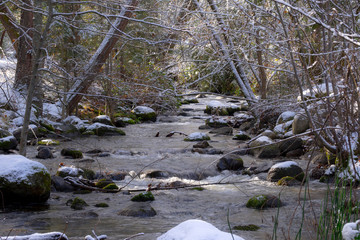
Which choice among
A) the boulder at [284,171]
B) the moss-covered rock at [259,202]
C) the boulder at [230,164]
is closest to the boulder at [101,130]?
the boulder at [230,164]

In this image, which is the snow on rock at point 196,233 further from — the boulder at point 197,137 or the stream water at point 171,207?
the boulder at point 197,137

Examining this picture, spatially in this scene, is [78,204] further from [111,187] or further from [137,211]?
[111,187]

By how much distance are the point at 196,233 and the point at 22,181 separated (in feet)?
10.9

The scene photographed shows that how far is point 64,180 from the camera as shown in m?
7.09

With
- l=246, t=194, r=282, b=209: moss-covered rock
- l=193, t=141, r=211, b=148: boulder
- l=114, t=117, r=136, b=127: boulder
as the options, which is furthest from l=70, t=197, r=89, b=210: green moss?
l=114, t=117, r=136, b=127: boulder

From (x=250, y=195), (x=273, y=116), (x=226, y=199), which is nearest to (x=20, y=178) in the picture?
(x=226, y=199)

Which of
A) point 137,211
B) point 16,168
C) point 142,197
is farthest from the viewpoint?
point 142,197

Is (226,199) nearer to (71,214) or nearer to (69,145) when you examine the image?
(71,214)

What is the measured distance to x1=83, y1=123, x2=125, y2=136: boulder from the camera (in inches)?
498

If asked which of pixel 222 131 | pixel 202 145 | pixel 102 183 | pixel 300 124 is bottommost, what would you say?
pixel 222 131

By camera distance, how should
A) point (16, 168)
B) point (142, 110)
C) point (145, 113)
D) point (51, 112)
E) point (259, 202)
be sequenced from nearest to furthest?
1. point (16, 168)
2. point (259, 202)
3. point (51, 112)
4. point (145, 113)
5. point (142, 110)

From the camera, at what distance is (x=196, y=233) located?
11.6 feet

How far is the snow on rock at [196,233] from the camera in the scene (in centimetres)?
348

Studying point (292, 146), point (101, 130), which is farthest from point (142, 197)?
point (101, 130)
